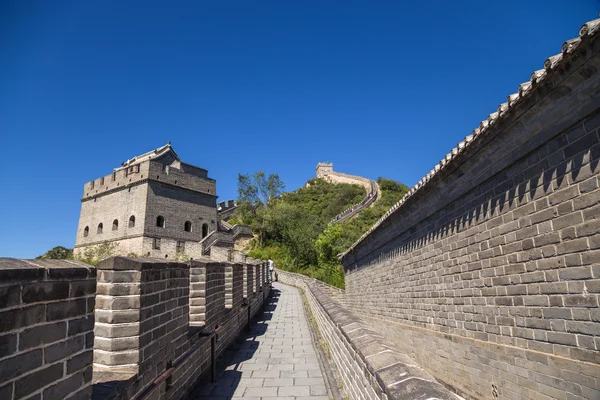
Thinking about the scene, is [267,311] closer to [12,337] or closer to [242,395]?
[242,395]

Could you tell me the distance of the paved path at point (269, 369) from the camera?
4.42 m

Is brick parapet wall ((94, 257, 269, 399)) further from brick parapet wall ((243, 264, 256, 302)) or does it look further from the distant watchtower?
the distant watchtower

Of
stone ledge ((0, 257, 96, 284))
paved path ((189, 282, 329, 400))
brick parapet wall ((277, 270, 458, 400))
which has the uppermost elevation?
stone ledge ((0, 257, 96, 284))

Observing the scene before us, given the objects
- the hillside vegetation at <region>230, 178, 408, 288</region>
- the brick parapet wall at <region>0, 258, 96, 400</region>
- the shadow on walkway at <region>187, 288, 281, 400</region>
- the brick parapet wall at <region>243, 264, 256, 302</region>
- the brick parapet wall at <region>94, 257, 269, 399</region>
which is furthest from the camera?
the hillside vegetation at <region>230, 178, 408, 288</region>

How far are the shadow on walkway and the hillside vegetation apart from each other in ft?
50.2

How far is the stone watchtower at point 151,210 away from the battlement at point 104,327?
2659cm

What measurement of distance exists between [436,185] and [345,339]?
→ 3740 millimetres

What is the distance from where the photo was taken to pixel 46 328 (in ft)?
5.54

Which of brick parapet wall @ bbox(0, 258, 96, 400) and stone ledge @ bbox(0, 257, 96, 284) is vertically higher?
stone ledge @ bbox(0, 257, 96, 284)

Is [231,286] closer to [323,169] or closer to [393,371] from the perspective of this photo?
[393,371]

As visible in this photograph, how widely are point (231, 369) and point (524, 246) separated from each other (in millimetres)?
4694

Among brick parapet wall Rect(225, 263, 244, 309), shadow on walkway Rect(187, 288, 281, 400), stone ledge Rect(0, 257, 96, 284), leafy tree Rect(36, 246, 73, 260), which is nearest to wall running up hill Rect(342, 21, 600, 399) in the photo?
shadow on walkway Rect(187, 288, 281, 400)

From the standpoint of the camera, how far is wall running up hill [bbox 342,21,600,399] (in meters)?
3.37

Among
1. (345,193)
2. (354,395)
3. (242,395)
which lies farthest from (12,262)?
(345,193)
